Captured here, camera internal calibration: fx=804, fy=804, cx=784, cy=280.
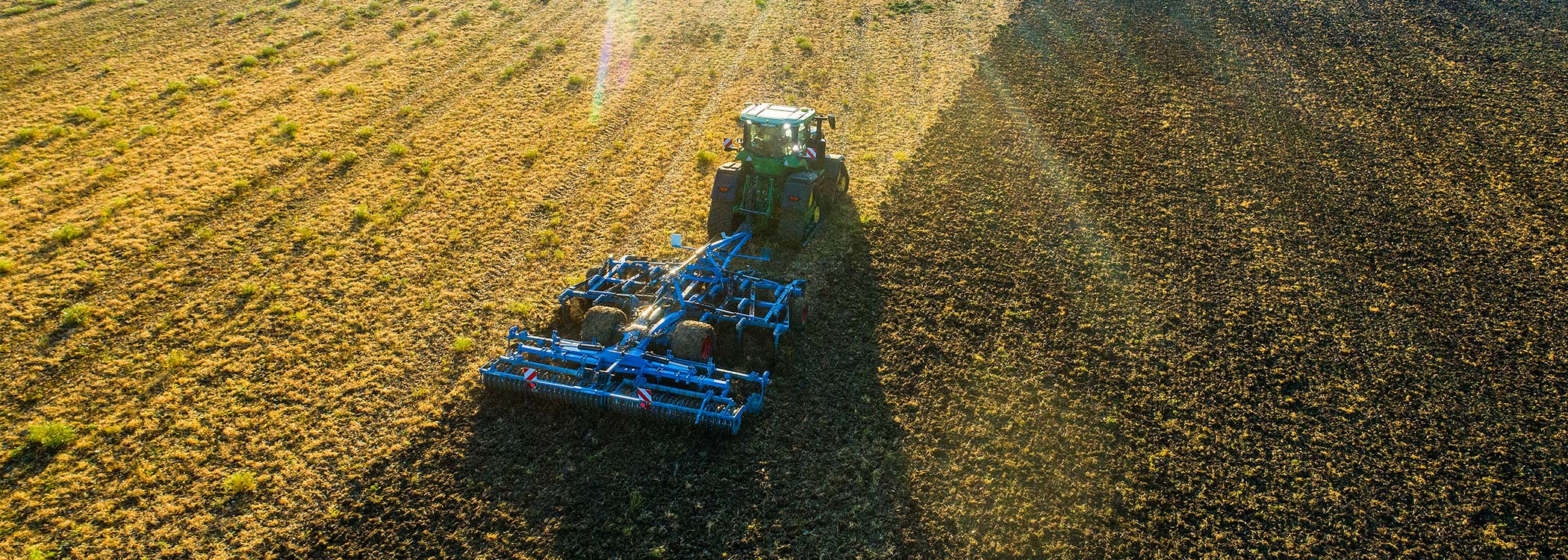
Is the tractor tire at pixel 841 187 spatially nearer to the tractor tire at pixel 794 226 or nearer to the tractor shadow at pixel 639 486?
the tractor tire at pixel 794 226

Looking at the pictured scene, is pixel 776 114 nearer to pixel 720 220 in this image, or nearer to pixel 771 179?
pixel 771 179

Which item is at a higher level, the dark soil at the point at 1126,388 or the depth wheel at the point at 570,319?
the depth wheel at the point at 570,319

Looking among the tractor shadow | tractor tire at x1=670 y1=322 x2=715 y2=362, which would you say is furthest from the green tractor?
tractor tire at x1=670 y1=322 x2=715 y2=362

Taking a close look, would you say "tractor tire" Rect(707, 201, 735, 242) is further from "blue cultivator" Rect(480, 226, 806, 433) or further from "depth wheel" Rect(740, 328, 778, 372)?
"depth wheel" Rect(740, 328, 778, 372)

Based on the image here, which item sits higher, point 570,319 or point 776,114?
point 776,114

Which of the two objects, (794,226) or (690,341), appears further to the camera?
(794,226)

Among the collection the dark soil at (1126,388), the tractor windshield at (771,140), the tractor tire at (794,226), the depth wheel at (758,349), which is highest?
the tractor windshield at (771,140)

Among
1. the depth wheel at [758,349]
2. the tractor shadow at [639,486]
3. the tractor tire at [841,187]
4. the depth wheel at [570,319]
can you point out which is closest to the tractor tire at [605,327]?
the tractor shadow at [639,486]

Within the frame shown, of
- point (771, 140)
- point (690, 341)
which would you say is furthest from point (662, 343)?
point (771, 140)
